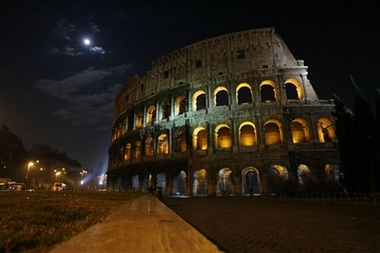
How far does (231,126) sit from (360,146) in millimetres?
11277

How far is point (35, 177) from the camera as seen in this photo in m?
55.8

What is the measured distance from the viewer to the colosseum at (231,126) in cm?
2170

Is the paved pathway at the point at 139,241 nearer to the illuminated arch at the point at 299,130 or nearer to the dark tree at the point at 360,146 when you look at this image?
the dark tree at the point at 360,146

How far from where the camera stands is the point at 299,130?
24.1 metres

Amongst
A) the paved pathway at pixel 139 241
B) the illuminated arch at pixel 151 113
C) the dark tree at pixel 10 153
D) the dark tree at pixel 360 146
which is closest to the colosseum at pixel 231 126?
the illuminated arch at pixel 151 113

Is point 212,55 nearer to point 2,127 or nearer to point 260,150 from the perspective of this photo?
point 260,150

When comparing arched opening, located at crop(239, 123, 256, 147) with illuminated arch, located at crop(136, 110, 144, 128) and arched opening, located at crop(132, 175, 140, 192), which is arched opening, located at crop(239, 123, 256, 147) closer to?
arched opening, located at crop(132, 175, 140, 192)

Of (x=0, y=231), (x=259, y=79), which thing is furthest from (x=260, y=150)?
(x=0, y=231)

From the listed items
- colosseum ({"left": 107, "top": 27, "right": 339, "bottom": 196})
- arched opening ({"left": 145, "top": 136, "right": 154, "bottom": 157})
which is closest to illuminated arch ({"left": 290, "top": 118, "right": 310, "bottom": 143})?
colosseum ({"left": 107, "top": 27, "right": 339, "bottom": 196})

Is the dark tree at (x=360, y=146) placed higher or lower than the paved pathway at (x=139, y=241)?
higher

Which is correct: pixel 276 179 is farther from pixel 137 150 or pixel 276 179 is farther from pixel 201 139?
pixel 137 150

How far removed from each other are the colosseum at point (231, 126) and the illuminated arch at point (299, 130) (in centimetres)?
10

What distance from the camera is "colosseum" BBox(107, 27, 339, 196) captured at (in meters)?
21.7

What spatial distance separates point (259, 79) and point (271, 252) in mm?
23650
